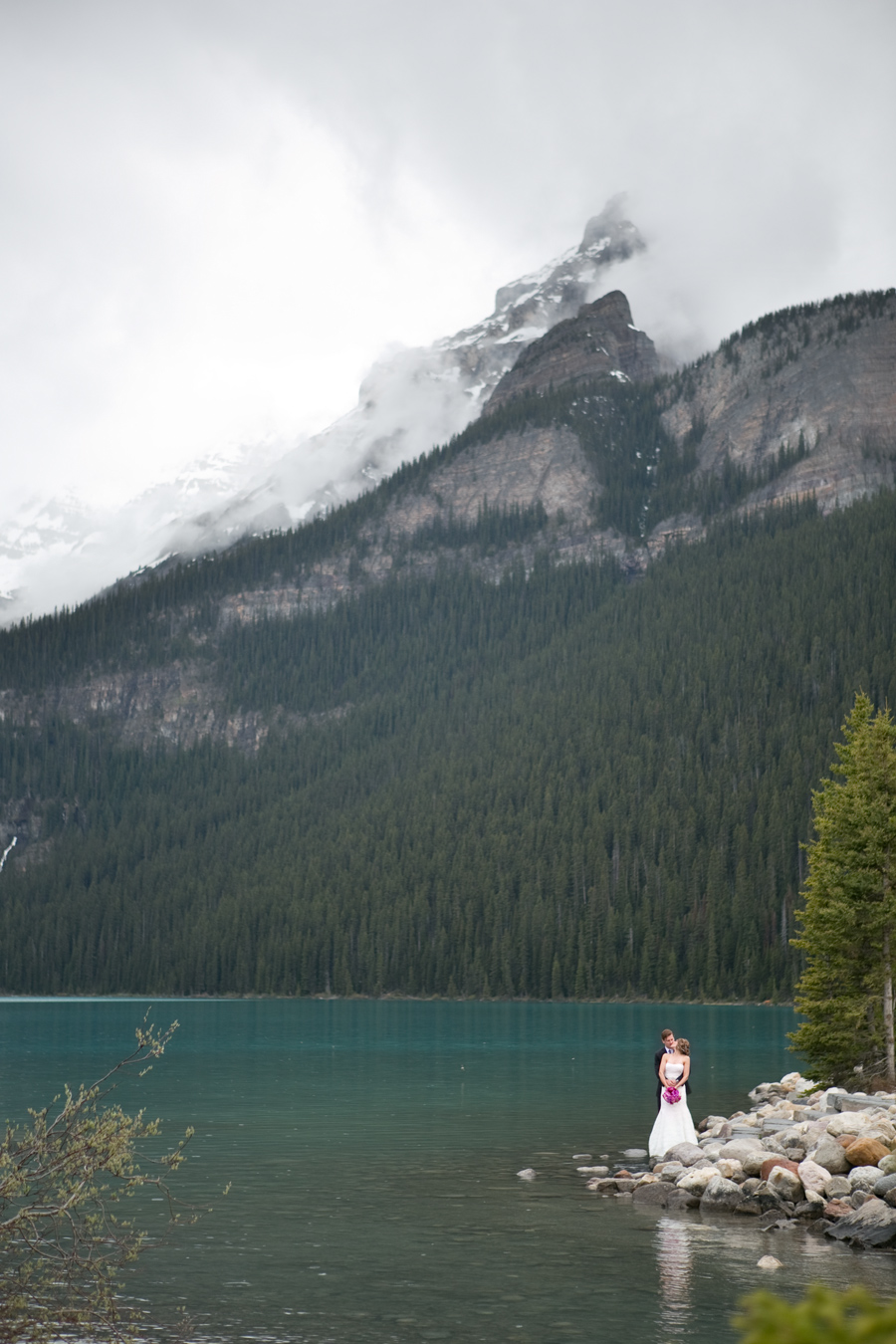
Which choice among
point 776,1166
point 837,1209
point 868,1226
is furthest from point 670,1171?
point 868,1226

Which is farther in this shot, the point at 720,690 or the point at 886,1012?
the point at 720,690

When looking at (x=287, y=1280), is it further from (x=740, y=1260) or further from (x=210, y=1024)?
(x=210, y=1024)

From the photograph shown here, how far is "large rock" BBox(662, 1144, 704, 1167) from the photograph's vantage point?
29375 millimetres

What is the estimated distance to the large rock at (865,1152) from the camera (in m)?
26.5

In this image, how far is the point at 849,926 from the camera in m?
37.7

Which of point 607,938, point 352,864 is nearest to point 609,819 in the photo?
point 607,938

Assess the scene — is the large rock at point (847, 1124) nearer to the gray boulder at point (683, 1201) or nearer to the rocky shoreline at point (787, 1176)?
the rocky shoreline at point (787, 1176)

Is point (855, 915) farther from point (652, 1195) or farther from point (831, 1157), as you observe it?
point (652, 1195)

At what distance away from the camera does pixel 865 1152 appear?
2669 cm

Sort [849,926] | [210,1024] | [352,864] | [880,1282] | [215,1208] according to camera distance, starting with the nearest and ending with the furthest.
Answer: [880,1282], [215,1208], [849,926], [210,1024], [352,864]

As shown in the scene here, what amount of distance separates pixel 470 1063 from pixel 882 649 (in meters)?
137

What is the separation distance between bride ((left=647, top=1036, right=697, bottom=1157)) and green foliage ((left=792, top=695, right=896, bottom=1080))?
924cm

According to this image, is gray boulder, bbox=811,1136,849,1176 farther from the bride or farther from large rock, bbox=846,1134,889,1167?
the bride

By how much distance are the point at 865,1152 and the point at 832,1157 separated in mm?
846
